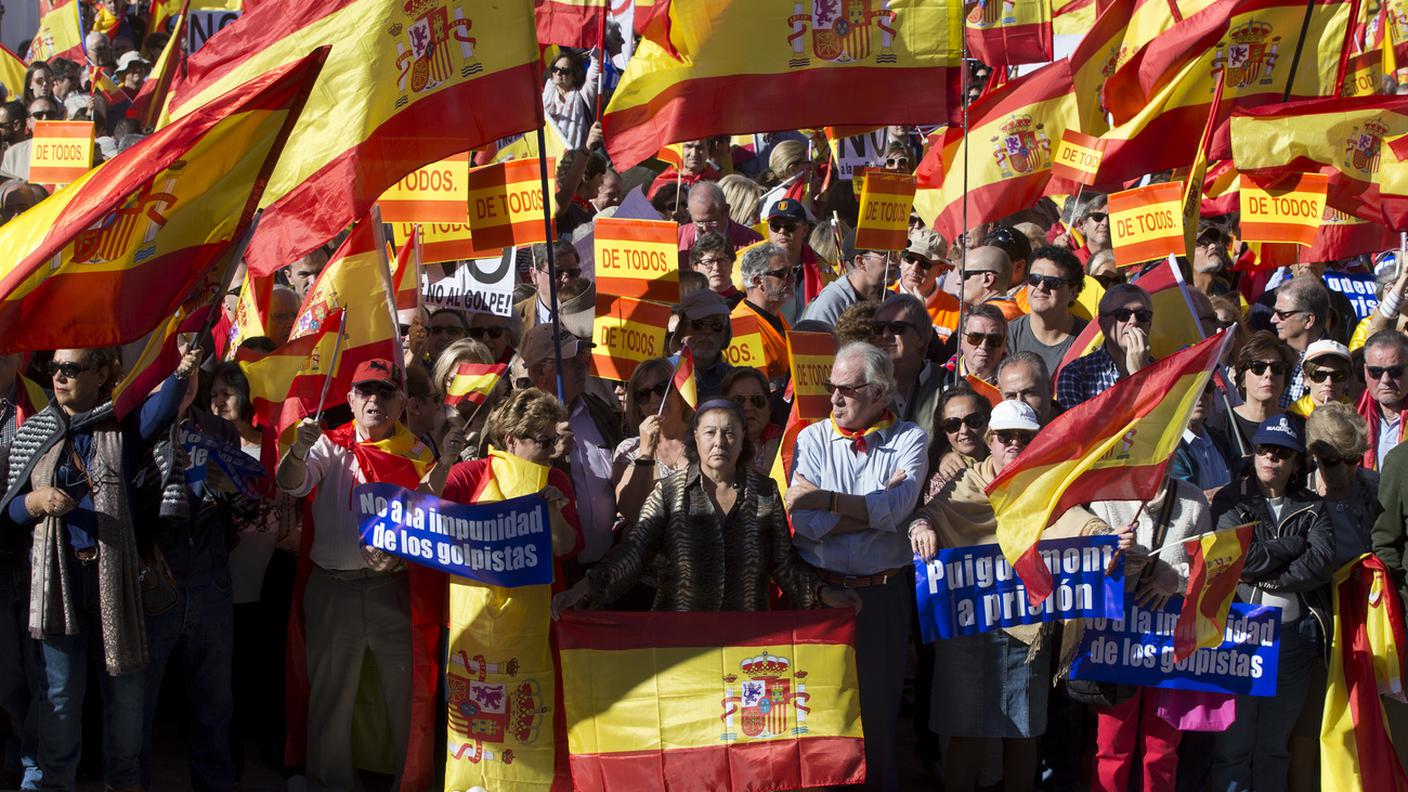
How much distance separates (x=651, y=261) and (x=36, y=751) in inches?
142

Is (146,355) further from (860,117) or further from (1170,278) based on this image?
(1170,278)

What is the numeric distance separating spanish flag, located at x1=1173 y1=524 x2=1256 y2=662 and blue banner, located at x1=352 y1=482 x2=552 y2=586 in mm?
2508

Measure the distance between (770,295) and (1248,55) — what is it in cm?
333

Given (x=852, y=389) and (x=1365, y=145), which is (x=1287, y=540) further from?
(x=1365, y=145)

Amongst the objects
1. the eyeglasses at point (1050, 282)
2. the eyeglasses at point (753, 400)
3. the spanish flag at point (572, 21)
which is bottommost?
the eyeglasses at point (753, 400)

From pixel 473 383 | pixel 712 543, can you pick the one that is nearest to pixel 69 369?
pixel 473 383

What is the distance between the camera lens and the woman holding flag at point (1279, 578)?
7293 mm

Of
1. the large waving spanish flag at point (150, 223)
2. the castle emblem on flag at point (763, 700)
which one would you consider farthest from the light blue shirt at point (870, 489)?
the large waving spanish flag at point (150, 223)

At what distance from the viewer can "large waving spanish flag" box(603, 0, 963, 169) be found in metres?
7.85

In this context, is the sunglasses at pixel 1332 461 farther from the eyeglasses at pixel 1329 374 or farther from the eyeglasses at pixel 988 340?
the eyeglasses at pixel 988 340

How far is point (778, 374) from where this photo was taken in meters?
9.36

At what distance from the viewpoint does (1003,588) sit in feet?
23.6

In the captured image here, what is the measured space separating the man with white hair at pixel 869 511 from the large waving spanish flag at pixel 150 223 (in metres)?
2.40

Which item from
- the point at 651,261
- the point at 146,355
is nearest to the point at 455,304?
the point at 651,261
